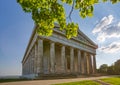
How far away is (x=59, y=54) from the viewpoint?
53.7 m

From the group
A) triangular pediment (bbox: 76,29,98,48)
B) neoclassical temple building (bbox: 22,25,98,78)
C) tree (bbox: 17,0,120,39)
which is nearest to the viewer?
tree (bbox: 17,0,120,39)

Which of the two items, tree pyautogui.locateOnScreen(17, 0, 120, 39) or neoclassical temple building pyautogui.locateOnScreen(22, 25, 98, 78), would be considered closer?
tree pyautogui.locateOnScreen(17, 0, 120, 39)

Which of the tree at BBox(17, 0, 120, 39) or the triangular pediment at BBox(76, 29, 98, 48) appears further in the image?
the triangular pediment at BBox(76, 29, 98, 48)

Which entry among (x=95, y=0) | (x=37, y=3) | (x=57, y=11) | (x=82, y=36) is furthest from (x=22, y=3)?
(x=82, y=36)

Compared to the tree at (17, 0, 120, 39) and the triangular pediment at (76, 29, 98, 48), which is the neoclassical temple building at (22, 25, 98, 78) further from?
the tree at (17, 0, 120, 39)

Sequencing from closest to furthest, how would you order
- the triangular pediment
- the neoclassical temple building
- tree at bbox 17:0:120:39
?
tree at bbox 17:0:120:39 → the neoclassical temple building → the triangular pediment

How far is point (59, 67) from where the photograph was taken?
5047 centimetres

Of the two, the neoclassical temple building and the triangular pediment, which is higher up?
the triangular pediment

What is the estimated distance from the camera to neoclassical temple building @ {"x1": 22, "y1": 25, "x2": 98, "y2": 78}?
39281 mm

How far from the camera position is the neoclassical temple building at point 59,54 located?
39.3m

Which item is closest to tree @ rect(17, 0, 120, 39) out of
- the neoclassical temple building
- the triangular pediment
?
the neoclassical temple building

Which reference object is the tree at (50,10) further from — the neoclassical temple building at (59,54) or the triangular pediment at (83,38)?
the triangular pediment at (83,38)

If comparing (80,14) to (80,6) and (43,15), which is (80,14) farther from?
(43,15)

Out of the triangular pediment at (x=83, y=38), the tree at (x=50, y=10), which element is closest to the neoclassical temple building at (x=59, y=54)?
the triangular pediment at (x=83, y=38)
